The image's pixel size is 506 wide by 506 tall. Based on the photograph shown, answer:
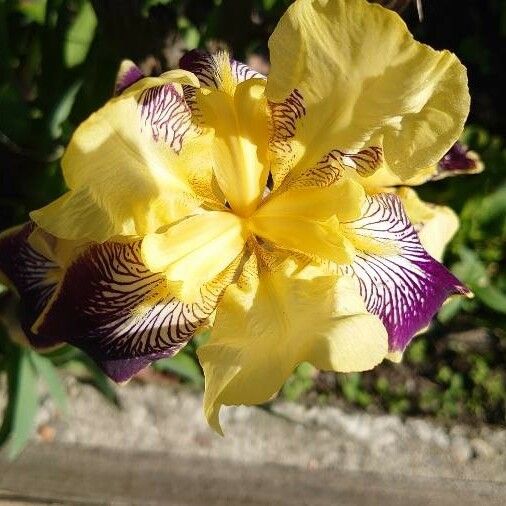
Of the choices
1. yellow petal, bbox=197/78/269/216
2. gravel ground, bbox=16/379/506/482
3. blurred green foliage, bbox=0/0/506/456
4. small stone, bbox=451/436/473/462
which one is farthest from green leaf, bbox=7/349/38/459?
small stone, bbox=451/436/473/462

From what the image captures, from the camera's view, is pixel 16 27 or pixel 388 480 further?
pixel 388 480

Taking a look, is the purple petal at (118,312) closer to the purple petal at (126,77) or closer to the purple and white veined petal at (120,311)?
the purple and white veined petal at (120,311)

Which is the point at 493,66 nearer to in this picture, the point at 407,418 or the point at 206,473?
the point at 407,418

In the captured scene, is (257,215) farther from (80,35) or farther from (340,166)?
(80,35)

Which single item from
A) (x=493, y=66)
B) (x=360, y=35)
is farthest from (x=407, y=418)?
(x=360, y=35)

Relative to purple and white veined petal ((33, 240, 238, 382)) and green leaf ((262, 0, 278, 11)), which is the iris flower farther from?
green leaf ((262, 0, 278, 11))
